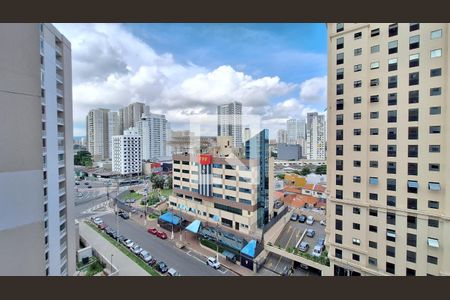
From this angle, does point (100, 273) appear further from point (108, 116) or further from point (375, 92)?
point (108, 116)

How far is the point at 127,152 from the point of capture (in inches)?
571

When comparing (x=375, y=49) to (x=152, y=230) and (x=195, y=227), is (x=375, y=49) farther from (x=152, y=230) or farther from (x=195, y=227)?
(x=152, y=230)

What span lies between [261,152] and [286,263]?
136 inches

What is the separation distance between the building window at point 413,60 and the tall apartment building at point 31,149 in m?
6.38

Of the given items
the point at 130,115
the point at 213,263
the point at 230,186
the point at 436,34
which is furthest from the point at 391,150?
the point at 130,115

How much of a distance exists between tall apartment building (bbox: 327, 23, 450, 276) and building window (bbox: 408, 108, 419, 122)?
15 millimetres

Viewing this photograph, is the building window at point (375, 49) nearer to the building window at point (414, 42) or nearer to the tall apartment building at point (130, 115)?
the building window at point (414, 42)

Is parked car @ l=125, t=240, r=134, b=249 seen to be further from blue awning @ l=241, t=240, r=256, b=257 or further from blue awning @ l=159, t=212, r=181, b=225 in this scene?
blue awning @ l=241, t=240, r=256, b=257

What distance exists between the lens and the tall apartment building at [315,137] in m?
16.6

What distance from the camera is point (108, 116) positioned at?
15.6 meters

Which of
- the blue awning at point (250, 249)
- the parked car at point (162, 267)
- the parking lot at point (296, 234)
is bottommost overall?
the parking lot at point (296, 234)

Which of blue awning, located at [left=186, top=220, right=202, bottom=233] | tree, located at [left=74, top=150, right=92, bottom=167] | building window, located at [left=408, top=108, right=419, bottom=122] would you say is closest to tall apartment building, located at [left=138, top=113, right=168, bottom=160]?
tree, located at [left=74, top=150, right=92, bottom=167]

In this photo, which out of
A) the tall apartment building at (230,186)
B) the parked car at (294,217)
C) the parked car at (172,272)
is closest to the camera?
the parked car at (172,272)

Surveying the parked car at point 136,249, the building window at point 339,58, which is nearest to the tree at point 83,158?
the parked car at point 136,249
